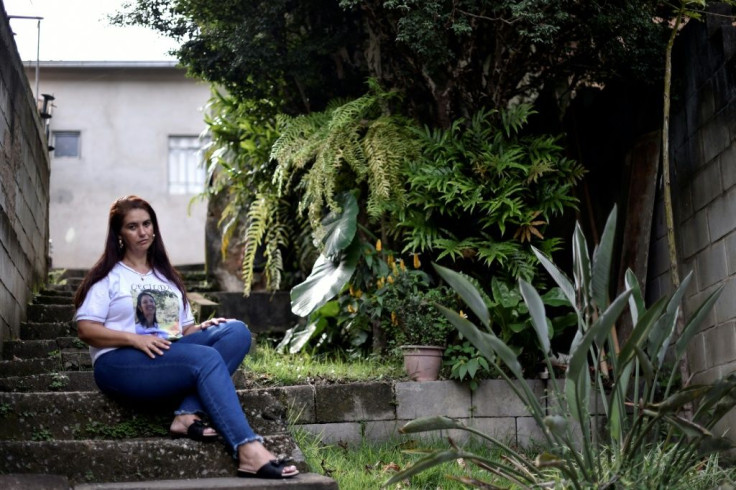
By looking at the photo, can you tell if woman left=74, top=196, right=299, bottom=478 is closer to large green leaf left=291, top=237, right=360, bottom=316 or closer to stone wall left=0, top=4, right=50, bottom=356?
stone wall left=0, top=4, right=50, bottom=356

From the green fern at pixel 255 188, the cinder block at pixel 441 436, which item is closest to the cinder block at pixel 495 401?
the cinder block at pixel 441 436

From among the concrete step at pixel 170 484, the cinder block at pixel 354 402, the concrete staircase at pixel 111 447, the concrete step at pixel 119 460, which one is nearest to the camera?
the concrete step at pixel 170 484

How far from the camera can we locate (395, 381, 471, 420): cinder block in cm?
517

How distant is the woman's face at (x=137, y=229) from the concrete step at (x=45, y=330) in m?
2.67

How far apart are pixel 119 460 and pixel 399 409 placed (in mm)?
1939

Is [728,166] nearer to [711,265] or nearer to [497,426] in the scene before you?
[711,265]

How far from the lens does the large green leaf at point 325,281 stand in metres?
5.97

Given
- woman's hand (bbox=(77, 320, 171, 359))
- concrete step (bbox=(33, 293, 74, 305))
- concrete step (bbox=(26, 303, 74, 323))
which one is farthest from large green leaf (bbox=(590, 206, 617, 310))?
concrete step (bbox=(33, 293, 74, 305))

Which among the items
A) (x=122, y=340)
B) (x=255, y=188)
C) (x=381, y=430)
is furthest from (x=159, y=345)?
(x=255, y=188)

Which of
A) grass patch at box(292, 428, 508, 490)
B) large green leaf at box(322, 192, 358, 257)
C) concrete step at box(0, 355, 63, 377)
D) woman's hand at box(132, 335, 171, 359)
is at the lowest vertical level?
grass patch at box(292, 428, 508, 490)

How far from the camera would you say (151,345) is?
365 cm

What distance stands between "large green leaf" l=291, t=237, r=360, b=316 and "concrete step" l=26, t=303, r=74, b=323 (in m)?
1.76

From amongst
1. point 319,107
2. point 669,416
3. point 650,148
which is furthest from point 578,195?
point 669,416

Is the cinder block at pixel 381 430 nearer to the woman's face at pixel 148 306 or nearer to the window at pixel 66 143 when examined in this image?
the woman's face at pixel 148 306
